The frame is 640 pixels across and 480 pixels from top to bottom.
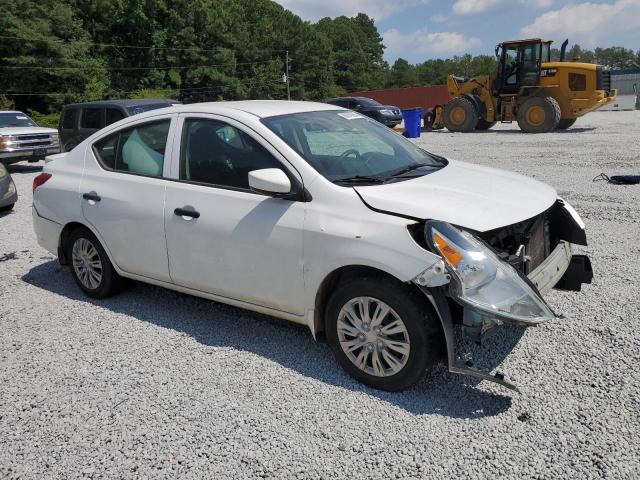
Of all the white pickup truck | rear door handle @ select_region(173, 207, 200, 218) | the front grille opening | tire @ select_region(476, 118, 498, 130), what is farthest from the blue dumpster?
rear door handle @ select_region(173, 207, 200, 218)

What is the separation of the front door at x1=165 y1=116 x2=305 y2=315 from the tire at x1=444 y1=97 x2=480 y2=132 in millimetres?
19560

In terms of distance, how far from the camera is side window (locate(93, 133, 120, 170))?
192 inches

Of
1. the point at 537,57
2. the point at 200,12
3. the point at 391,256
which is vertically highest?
the point at 200,12

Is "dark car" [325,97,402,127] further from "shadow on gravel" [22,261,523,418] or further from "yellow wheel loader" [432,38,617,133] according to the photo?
"shadow on gravel" [22,261,523,418]

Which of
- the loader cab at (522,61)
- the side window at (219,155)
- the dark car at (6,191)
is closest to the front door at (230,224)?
the side window at (219,155)

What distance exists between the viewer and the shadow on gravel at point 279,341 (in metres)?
3.25

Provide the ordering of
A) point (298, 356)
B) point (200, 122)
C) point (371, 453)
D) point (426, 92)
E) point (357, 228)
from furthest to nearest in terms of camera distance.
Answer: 1. point (426, 92)
2. point (200, 122)
3. point (298, 356)
4. point (357, 228)
5. point (371, 453)

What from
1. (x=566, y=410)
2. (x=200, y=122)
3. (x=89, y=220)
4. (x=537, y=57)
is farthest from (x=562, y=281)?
(x=537, y=57)

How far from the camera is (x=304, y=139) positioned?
402cm

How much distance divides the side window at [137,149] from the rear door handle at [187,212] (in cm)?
43

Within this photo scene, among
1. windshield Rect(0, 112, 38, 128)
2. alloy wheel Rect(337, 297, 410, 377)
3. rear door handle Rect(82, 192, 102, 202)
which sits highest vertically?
windshield Rect(0, 112, 38, 128)

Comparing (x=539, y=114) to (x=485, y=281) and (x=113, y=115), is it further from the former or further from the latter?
(x=485, y=281)

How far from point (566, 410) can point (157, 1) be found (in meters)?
65.8

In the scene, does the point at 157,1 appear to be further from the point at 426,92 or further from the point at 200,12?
the point at 426,92
